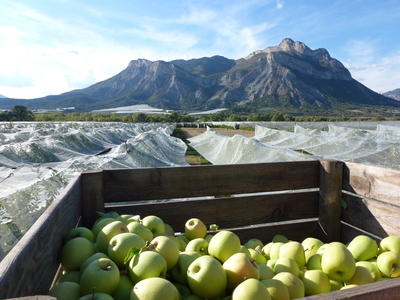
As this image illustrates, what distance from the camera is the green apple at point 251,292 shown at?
1.17 metres

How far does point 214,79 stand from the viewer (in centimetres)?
19712

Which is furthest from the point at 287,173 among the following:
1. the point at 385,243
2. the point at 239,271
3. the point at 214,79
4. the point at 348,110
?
the point at 214,79

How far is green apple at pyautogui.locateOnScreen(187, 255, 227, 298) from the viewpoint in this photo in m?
1.39

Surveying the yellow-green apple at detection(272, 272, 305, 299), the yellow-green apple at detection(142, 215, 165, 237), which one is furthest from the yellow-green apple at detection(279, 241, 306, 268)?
the yellow-green apple at detection(142, 215, 165, 237)

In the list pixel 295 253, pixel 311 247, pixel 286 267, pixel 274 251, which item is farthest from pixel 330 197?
pixel 286 267

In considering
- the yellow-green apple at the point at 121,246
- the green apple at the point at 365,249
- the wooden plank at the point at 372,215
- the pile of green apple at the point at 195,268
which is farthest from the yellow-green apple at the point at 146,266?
the wooden plank at the point at 372,215

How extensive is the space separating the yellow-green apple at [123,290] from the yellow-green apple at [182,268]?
295 mm

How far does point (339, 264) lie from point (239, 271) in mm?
637

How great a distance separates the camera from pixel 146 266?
1404 millimetres

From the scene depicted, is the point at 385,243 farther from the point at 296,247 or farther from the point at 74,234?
the point at 74,234

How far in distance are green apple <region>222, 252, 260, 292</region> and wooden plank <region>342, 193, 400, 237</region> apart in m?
1.66

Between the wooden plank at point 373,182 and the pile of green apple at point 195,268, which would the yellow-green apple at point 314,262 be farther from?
the wooden plank at point 373,182

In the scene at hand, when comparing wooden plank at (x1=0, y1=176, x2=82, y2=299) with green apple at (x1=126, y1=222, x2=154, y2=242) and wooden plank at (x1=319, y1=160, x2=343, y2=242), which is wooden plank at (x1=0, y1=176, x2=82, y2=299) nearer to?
green apple at (x1=126, y1=222, x2=154, y2=242)

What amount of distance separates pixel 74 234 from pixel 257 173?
179 cm
